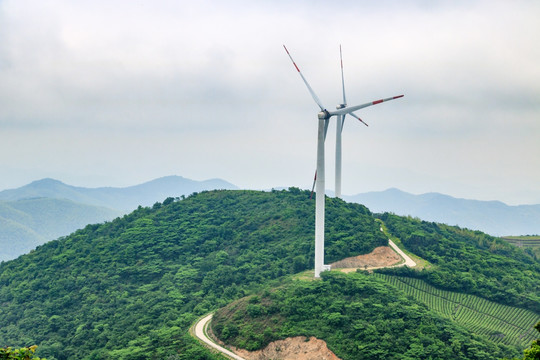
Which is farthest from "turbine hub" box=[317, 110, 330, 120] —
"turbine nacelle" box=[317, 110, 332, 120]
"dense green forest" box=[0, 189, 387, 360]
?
"dense green forest" box=[0, 189, 387, 360]

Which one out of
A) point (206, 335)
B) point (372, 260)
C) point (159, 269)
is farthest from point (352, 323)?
point (159, 269)

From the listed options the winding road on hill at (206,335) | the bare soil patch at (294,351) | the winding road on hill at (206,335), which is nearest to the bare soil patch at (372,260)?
the winding road on hill at (206,335)

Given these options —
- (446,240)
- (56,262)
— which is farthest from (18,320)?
(446,240)

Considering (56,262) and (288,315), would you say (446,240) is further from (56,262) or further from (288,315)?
(56,262)

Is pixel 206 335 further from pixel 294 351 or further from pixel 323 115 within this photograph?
pixel 323 115

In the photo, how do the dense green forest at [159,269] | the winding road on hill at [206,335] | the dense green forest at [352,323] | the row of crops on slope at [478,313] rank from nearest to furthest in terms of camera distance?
the dense green forest at [352,323] < the winding road on hill at [206,335] < the row of crops on slope at [478,313] < the dense green forest at [159,269]

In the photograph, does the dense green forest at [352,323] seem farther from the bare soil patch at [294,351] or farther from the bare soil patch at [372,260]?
the bare soil patch at [372,260]

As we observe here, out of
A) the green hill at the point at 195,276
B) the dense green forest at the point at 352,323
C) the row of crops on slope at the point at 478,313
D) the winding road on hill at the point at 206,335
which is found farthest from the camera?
the row of crops on slope at the point at 478,313
